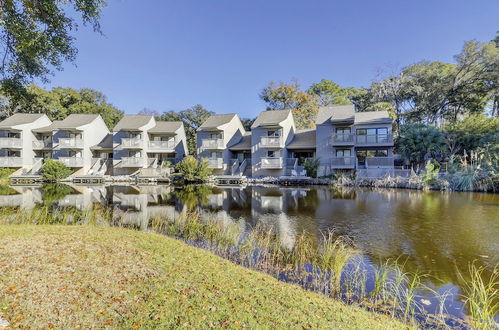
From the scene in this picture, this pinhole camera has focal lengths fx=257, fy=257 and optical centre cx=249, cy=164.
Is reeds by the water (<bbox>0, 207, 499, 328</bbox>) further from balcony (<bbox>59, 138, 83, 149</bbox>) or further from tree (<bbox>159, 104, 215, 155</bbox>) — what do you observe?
tree (<bbox>159, 104, 215, 155</bbox>)

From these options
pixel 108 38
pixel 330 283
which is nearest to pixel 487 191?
pixel 330 283

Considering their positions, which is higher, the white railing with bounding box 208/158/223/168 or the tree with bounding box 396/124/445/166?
the tree with bounding box 396/124/445/166

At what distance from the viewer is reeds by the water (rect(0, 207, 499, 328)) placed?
432cm

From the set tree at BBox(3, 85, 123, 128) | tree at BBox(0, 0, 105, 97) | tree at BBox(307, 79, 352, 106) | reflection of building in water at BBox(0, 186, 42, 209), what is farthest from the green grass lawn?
tree at BBox(3, 85, 123, 128)

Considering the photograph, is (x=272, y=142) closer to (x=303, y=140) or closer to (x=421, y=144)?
(x=303, y=140)

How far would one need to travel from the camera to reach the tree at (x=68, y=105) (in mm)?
41969

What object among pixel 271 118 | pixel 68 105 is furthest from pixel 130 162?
pixel 68 105

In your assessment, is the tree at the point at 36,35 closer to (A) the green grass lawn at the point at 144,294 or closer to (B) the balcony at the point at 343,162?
(A) the green grass lawn at the point at 144,294

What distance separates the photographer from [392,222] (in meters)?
11.1

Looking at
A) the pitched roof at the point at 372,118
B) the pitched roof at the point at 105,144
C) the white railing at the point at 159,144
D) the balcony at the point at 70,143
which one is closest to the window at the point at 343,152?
the pitched roof at the point at 372,118

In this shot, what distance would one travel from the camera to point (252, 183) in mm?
29547

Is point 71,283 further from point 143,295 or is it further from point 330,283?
point 330,283

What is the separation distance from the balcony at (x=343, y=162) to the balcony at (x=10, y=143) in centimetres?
4070

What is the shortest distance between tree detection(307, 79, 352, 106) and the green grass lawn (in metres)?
43.1
